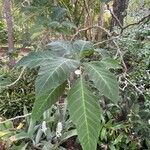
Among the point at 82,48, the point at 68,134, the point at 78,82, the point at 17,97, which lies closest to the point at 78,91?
the point at 78,82

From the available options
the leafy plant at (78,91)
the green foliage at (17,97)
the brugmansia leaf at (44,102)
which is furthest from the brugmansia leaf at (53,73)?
the green foliage at (17,97)

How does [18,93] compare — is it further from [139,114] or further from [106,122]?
[139,114]

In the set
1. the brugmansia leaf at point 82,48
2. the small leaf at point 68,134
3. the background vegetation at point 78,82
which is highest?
the brugmansia leaf at point 82,48

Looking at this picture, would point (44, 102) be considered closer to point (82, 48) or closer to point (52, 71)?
point (52, 71)

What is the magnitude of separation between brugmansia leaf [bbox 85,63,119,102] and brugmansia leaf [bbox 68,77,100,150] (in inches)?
1.9

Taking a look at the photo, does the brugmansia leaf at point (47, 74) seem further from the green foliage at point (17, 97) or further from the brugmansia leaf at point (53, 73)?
the green foliage at point (17, 97)

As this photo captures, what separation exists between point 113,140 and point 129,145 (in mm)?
193

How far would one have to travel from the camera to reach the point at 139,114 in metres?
4.18

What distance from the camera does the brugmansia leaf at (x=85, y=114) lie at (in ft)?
3.15

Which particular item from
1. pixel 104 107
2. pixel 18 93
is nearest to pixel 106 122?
pixel 104 107

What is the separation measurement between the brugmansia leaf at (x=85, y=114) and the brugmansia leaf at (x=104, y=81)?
0.05m

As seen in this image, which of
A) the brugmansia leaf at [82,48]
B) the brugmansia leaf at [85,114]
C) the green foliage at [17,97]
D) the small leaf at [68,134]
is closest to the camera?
the brugmansia leaf at [85,114]

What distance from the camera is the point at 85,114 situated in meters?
1.00

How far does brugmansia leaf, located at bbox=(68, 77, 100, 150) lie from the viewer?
3.15 ft
